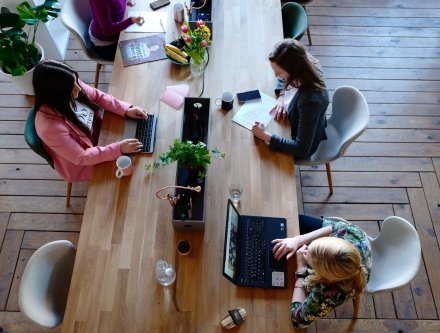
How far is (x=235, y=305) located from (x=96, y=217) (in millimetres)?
870

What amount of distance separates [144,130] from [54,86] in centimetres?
55

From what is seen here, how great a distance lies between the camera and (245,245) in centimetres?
184

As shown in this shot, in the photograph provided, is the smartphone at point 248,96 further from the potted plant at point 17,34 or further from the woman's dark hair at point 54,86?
the potted plant at point 17,34

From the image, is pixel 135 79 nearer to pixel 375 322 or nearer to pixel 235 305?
pixel 235 305

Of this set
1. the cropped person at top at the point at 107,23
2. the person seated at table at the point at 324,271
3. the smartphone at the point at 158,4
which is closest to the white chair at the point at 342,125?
the person seated at table at the point at 324,271

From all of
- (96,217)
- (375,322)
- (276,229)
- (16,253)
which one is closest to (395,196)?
(375,322)

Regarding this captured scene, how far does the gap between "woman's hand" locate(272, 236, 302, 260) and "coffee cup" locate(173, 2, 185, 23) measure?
1.85 metres

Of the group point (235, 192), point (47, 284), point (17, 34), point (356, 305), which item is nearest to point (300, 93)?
point (235, 192)

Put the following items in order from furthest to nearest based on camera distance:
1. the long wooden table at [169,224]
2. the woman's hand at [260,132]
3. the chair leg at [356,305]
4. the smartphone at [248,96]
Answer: the smartphone at [248,96], the chair leg at [356,305], the woman's hand at [260,132], the long wooden table at [169,224]

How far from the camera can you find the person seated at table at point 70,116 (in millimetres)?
1967

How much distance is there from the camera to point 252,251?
1831 mm

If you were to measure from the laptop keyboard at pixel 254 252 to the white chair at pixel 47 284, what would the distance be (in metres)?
0.95

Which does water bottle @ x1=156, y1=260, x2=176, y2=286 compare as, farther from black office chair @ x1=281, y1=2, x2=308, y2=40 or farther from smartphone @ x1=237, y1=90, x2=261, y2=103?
black office chair @ x1=281, y1=2, x2=308, y2=40

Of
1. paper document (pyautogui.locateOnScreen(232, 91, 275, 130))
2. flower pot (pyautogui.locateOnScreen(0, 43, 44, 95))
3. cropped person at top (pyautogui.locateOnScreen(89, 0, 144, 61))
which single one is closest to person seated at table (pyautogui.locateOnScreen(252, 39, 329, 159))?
paper document (pyautogui.locateOnScreen(232, 91, 275, 130))
